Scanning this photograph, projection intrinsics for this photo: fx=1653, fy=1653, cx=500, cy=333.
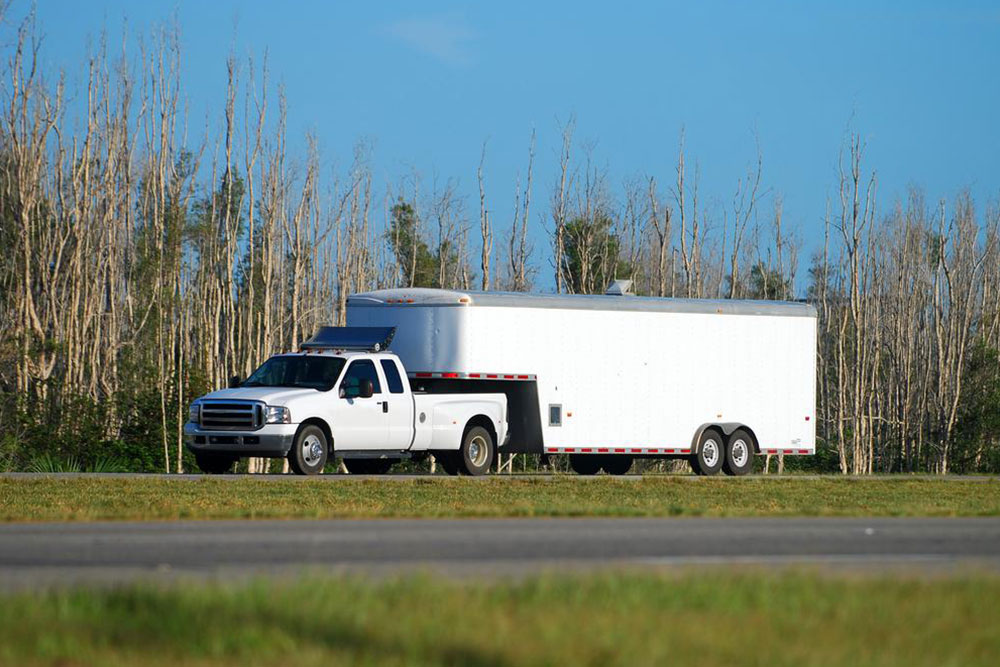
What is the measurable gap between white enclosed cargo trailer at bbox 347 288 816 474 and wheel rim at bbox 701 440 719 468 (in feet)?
0.08

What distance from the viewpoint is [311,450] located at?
26812mm

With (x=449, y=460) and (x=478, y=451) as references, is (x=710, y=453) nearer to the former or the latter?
(x=478, y=451)

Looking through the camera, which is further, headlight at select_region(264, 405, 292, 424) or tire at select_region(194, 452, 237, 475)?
tire at select_region(194, 452, 237, 475)

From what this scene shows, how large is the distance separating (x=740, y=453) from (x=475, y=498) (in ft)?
36.4

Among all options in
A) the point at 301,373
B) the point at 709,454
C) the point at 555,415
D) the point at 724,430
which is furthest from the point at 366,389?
the point at 724,430

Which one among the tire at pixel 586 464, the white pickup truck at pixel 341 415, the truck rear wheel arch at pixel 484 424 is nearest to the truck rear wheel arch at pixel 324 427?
the white pickup truck at pixel 341 415

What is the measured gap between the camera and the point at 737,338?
1245 inches

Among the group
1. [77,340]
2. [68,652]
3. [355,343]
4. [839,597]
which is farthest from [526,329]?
[68,652]

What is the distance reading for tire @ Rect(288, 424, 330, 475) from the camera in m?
26.5

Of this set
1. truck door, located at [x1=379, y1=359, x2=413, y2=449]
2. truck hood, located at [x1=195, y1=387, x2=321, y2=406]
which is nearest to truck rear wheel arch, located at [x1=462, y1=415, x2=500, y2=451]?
truck door, located at [x1=379, y1=359, x2=413, y2=449]

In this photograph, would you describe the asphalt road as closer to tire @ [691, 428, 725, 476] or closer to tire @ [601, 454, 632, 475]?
tire @ [691, 428, 725, 476]

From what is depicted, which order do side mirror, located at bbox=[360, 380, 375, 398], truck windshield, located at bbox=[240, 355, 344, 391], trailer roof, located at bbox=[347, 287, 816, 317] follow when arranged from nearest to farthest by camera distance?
1. side mirror, located at bbox=[360, 380, 375, 398]
2. truck windshield, located at bbox=[240, 355, 344, 391]
3. trailer roof, located at bbox=[347, 287, 816, 317]

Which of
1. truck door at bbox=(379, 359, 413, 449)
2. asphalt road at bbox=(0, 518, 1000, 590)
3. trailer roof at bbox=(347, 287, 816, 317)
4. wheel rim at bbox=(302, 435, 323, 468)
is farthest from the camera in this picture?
trailer roof at bbox=(347, 287, 816, 317)

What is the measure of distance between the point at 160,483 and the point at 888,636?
1754cm
